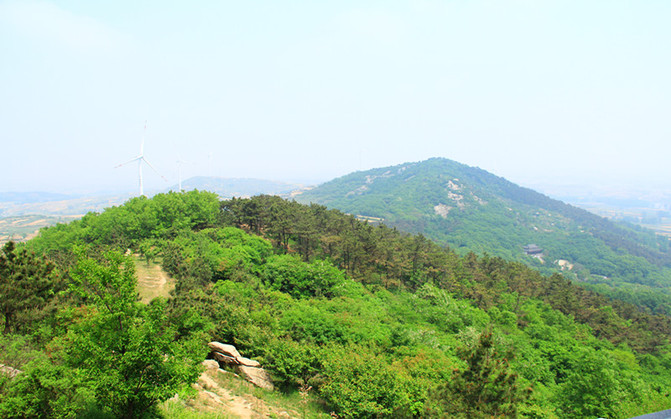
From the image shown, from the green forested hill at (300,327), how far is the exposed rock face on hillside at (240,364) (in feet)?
2.65

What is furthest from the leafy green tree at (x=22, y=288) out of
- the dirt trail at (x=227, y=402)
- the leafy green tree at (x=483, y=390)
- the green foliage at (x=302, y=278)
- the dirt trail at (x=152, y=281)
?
the leafy green tree at (x=483, y=390)

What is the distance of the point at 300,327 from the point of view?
20.5 meters

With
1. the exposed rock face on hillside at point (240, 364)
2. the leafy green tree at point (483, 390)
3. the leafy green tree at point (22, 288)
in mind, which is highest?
the leafy green tree at point (22, 288)

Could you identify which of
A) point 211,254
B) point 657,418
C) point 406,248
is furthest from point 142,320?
point 406,248

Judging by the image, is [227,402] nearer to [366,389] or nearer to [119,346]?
[366,389]

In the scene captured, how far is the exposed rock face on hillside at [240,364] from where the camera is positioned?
54.4 ft

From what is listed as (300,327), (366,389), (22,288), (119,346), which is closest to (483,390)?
(366,389)

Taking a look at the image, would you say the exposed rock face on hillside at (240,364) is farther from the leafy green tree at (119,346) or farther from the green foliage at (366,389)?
the leafy green tree at (119,346)

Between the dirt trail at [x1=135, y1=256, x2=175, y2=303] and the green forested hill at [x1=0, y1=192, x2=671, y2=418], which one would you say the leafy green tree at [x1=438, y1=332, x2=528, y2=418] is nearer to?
the green forested hill at [x1=0, y1=192, x2=671, y2=418]

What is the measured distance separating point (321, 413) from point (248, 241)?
28.1 meters

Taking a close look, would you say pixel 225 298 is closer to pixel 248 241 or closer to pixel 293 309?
pixel 293 309

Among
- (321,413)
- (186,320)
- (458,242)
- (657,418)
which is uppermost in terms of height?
(657,418)

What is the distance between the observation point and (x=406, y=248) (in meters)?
50.8

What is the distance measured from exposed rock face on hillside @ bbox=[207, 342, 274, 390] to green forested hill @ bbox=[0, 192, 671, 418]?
0.81 meters
